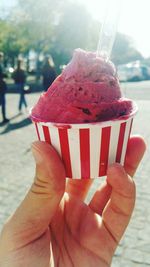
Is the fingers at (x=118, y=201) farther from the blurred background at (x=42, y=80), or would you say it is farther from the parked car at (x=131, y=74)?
the parked car at (x=131, y=74)

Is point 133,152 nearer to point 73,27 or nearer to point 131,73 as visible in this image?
point 131,73

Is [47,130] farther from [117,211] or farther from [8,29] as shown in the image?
[8,29]

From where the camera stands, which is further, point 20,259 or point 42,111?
point 42,111

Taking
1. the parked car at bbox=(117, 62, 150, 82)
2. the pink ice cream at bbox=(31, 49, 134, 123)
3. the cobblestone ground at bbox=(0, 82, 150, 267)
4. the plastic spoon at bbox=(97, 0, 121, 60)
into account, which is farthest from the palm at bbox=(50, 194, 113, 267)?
the parked car at bbox=(117, 62, 150, 82)

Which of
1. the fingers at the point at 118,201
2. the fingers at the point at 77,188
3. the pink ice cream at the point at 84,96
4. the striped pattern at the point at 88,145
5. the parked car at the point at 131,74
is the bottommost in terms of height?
the parked car at the point at 131,74

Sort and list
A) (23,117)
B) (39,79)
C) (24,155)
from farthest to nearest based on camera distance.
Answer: (39,79), (23,117), (24,155)

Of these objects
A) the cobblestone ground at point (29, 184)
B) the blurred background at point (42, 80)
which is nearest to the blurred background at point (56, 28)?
the blurred background at point (42, 80)

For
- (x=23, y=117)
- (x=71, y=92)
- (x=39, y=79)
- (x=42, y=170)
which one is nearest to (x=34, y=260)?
(x=42, y=170)

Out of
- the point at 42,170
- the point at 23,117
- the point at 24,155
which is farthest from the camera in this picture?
the point at 23,117
